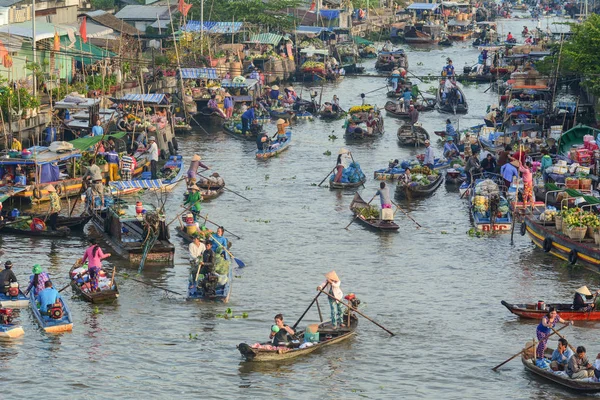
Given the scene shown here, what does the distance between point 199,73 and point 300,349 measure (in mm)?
42290

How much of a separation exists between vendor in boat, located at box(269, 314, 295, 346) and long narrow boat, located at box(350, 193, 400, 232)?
14.1 metres

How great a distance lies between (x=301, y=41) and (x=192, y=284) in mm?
61692

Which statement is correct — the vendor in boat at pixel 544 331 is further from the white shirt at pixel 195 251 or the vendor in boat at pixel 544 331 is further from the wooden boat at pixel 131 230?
the wooden boat at pixel 131 230

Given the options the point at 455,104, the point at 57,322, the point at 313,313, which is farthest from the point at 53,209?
the point at 455,104

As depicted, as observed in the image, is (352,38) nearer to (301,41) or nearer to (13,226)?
(301,41)

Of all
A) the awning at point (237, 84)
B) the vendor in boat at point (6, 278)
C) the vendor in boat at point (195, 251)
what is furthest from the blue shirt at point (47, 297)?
the awning at point (237, 84)

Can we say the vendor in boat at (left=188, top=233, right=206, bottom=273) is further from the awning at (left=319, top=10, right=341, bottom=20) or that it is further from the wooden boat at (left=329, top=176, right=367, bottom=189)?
the awning at (left=319, top=10, right=341, bottom=20)

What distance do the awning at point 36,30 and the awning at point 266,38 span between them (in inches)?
864

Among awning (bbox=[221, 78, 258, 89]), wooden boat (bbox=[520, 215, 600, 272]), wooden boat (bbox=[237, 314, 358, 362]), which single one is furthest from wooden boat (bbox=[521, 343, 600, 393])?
awning (bbox=[221, 78, 258, 89])

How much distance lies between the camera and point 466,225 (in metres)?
46.0

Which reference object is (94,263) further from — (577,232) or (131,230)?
(577,232)

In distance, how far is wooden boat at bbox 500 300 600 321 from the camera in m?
33.5

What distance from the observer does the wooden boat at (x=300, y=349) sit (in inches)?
1193

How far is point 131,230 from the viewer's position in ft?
134
